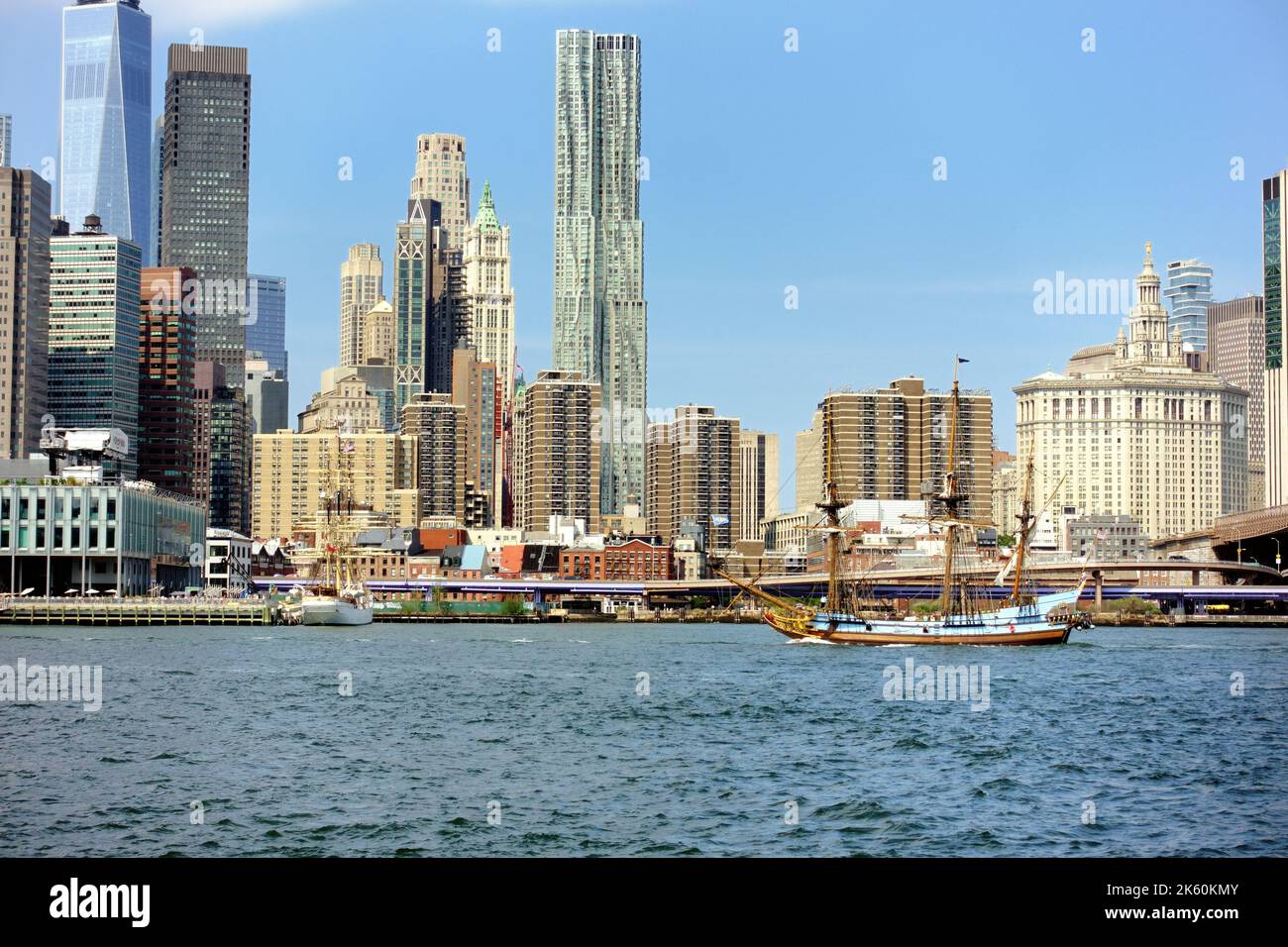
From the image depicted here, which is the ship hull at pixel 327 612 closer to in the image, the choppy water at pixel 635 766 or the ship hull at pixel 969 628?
the ship hull at pixel 969 628

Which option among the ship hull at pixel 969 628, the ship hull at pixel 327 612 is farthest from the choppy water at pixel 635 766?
the ship hull at pixel 327 612

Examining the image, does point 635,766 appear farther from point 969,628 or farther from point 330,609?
point 330,609

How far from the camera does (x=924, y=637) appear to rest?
115m

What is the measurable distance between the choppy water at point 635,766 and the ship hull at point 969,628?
134 feet

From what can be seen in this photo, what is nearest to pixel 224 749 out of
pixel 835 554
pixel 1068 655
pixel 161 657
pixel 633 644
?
pixel 161 657

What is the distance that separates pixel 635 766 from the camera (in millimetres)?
36531

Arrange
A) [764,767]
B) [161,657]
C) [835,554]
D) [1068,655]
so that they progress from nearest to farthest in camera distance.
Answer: [764,767]
[161,657]
[1068,655]
[835,554]

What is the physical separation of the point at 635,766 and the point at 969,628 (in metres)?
82.7

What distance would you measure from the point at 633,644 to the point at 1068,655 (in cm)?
3234

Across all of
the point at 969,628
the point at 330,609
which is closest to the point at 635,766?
the point at 969,628

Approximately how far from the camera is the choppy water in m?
27.1

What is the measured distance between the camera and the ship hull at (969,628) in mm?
114750
